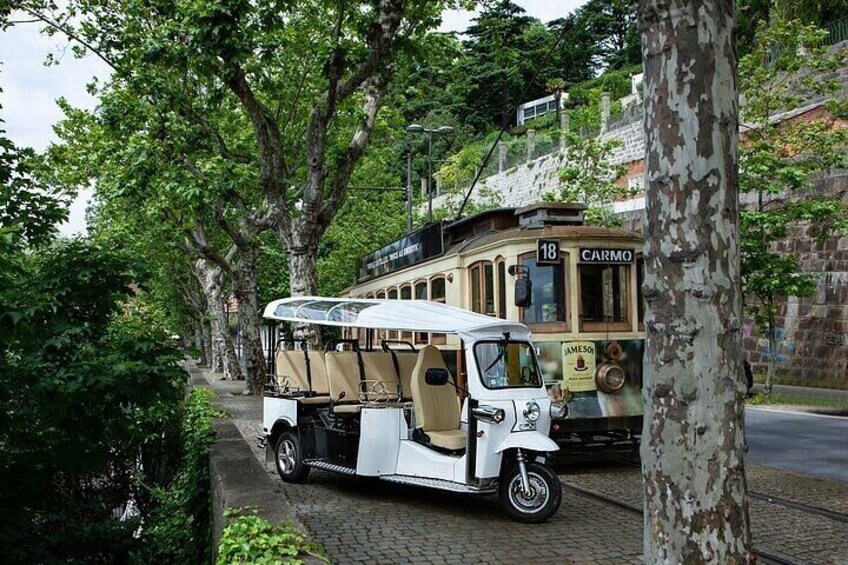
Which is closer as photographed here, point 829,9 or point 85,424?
point 85,424

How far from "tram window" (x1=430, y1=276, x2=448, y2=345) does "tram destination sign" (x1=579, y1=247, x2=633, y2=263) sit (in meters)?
2.71

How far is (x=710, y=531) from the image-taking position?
3314 millimetres

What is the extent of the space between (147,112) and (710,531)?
1689 centimetres

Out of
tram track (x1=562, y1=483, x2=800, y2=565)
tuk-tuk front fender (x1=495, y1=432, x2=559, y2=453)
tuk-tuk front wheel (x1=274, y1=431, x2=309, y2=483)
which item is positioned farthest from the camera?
tuk-tuk front wheel (x1=274, y1=431, x2=309, y2=483)

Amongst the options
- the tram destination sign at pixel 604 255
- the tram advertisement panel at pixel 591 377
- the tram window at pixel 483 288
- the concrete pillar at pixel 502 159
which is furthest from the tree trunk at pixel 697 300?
the concrete pillar at pixel 502 159

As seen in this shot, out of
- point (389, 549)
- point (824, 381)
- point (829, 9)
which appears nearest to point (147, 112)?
point (389, 549)

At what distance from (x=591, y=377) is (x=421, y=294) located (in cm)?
432

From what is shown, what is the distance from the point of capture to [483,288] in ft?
41.1

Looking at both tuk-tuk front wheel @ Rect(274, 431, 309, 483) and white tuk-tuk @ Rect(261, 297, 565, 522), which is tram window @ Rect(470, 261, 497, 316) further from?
tuk-tuk front wheel @ Rect(274, 431, 309, 483)

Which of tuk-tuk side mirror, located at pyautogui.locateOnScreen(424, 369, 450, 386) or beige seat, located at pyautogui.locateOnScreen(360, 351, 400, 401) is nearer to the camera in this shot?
tuk-tuk side mirror, located at pyautogui.locateOnScreen(424, 369, 450, 386)

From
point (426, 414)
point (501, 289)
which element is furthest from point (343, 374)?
point (501, 289)

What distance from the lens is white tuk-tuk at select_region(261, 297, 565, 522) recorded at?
26.8 ft

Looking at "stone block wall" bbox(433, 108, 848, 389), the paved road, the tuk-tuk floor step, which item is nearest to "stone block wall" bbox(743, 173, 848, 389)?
"stone block wall" bbox(433, 108, 848, 389)

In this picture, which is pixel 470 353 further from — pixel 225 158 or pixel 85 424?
pixel 225 158
